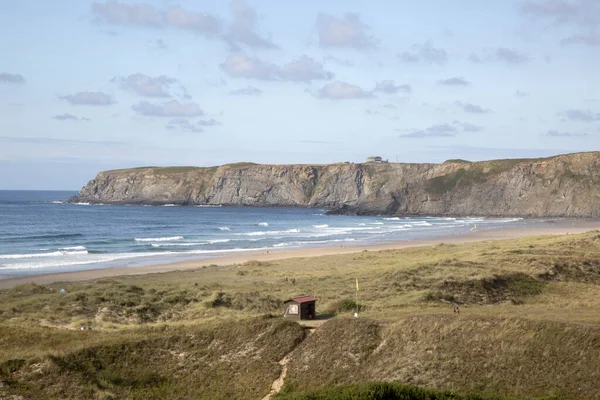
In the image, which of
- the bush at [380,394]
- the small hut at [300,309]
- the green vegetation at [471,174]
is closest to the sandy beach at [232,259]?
the small hut at [300,309]

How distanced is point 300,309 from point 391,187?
448 feet

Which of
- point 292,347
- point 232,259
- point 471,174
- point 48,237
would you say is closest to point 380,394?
point 292,347

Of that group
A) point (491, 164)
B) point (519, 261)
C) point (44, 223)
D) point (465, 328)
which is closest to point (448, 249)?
point (519, 261)

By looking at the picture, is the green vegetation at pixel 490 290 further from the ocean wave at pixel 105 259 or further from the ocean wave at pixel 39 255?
the ocean wave at pixel 39 255

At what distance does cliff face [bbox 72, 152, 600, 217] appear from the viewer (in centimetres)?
13288

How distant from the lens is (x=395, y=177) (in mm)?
168000

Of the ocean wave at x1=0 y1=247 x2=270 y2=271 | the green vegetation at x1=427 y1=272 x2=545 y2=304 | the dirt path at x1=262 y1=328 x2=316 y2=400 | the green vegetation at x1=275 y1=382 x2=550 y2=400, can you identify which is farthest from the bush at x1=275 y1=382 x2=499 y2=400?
the ocean wave at x1=0 y1=247 x2=270 y2=271

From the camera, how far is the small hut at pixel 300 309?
25.2 m

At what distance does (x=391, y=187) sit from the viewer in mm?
159750

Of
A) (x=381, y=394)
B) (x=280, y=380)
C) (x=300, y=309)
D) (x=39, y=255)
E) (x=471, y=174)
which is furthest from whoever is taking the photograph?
(x=471, y=174)

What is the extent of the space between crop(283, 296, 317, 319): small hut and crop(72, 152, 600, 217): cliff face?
4442 inches

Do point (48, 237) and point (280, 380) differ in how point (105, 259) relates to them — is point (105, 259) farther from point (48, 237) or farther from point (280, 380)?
point (280, 380)

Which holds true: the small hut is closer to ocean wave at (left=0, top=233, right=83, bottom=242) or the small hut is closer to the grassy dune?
A: the grassy dune

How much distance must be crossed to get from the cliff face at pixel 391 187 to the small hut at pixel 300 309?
112830mm
